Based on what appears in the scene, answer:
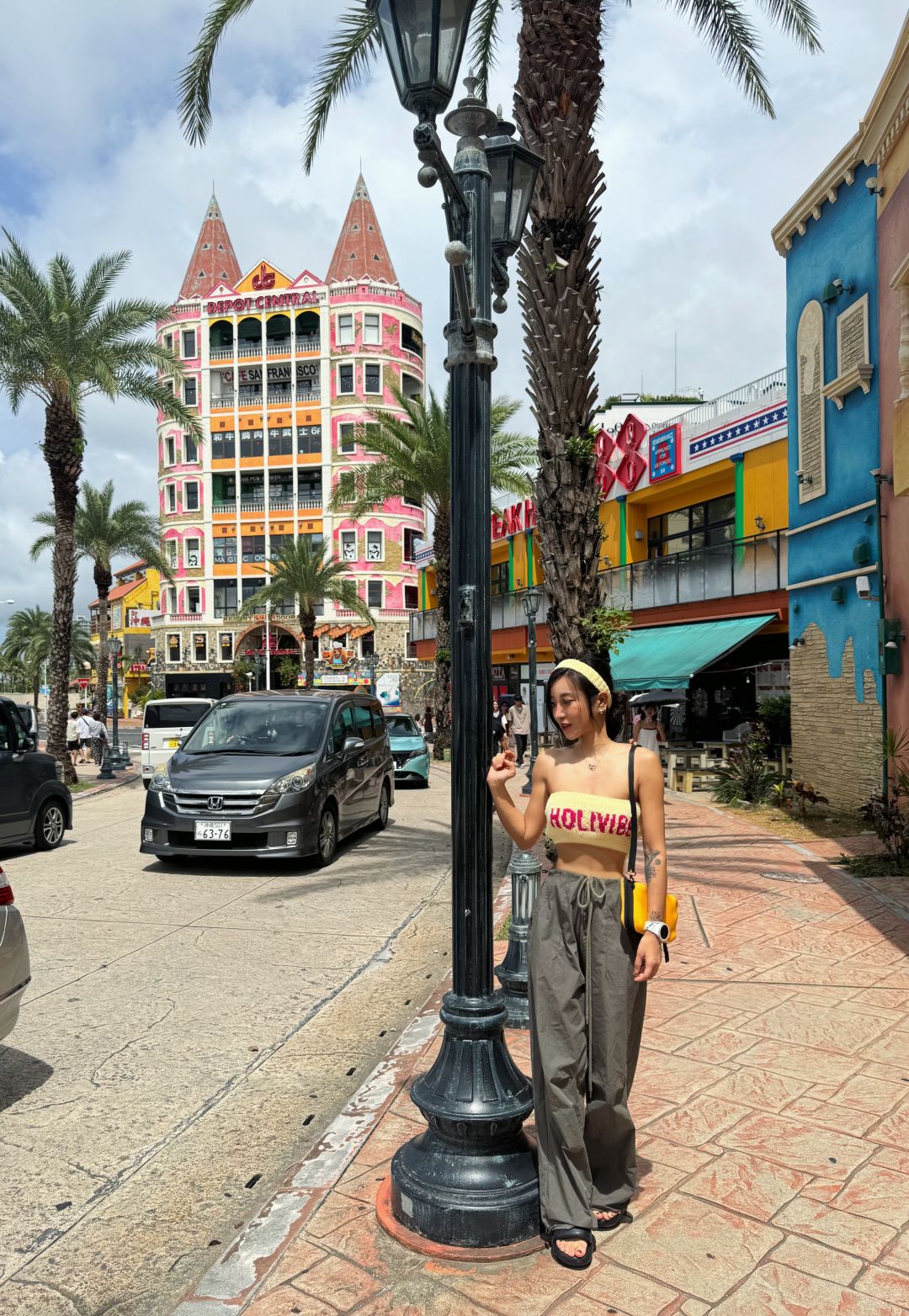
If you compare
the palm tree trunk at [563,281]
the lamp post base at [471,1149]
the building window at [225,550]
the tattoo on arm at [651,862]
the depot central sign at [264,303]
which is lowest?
the lamp post base at [471,1149]

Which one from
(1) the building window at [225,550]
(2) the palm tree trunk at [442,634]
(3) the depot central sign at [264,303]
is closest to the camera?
(2) the palm tree trunk at [442,634]

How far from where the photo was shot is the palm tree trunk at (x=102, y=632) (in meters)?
34.2

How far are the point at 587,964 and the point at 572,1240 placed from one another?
82 centimetres

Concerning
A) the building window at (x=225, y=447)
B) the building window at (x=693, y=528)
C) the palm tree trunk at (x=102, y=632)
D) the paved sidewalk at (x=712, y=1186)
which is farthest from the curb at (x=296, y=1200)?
the building window at (x=225, y=447)

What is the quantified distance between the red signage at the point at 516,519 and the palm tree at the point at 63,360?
14536 millimetres

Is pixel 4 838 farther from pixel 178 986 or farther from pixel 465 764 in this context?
pixel 465 764

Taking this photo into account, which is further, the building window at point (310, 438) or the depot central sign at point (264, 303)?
the depot central sign at point (264, 303)

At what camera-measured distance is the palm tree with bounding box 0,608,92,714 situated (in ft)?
247

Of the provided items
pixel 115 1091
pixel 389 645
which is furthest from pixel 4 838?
pixel 389 645

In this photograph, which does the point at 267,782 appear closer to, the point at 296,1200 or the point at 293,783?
the point at 293,783

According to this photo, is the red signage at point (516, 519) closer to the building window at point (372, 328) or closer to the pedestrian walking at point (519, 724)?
the pedestrian walking at point (519, 724)

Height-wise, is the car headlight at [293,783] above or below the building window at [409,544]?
below

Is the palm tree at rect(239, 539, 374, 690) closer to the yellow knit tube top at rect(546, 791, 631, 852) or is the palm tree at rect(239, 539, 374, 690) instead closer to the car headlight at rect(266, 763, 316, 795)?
the car headlight at rect(266, 763, 316, 795)

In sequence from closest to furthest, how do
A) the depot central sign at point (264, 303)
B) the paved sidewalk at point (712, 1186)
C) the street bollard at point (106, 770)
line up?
the paved sidewalk at point (712, 1186) < the street bollard at point (106, 770) < the depot central sign at point (264, 303)
